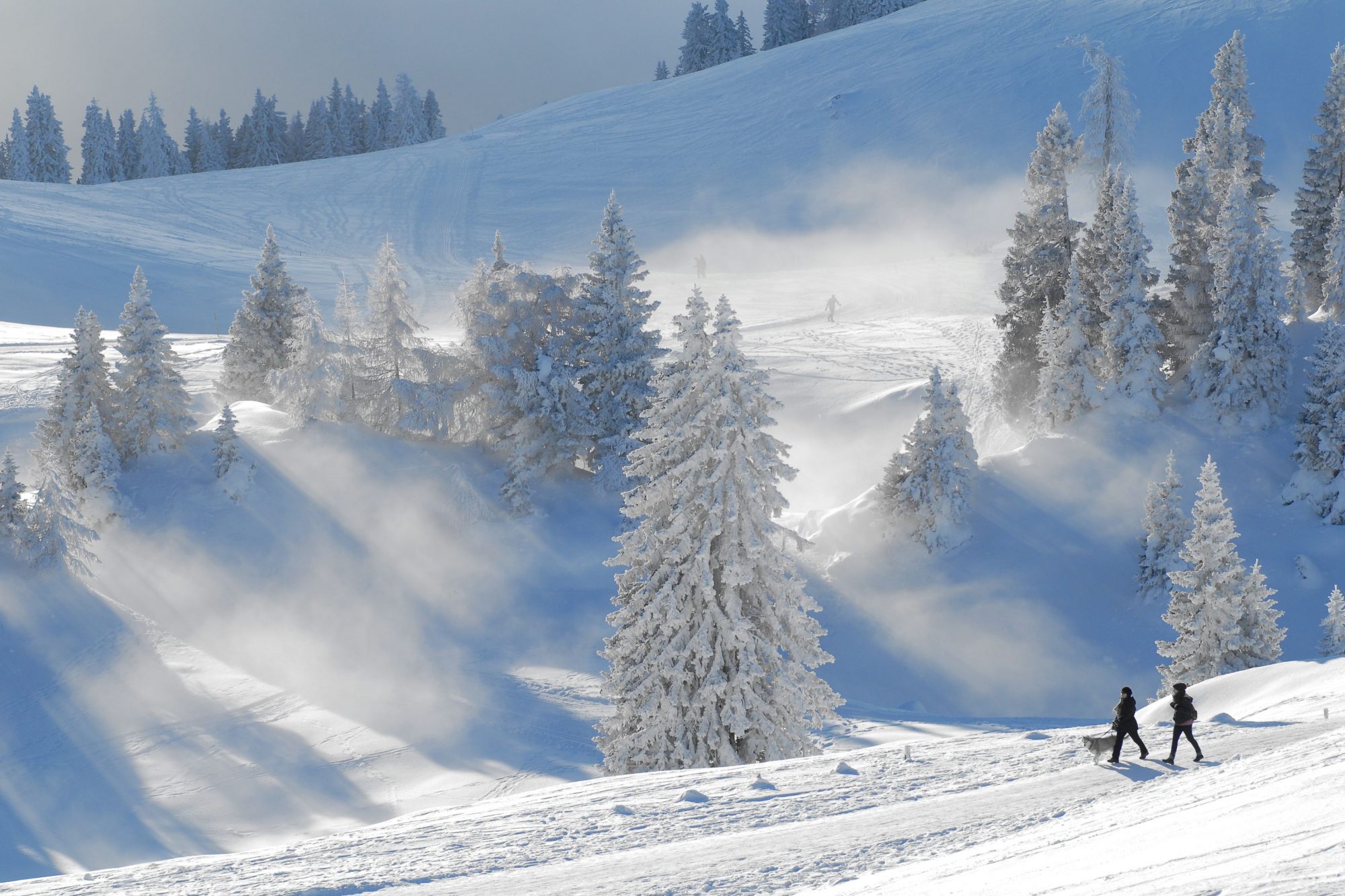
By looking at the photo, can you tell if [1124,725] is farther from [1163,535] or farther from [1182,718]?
[1163,535]

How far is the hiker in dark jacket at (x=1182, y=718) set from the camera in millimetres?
12844

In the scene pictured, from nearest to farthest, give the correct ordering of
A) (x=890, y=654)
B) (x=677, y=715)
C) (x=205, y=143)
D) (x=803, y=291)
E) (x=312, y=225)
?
(x=677, y=715), (x=890, y=654), (x=803, y=291), (x=312, y=225), (x=205, y=143)

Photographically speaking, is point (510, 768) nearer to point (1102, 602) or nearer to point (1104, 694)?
point (1104, 694)

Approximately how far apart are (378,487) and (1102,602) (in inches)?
934

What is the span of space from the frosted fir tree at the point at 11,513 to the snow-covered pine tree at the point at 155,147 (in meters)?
103

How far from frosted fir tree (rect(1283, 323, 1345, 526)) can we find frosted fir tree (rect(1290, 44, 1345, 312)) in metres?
11.6

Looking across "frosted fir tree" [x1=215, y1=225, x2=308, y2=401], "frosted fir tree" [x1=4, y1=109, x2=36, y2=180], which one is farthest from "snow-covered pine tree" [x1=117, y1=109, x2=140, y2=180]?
"frosted fir tree" [x1=215, y1=225, x2=308, y2=401]

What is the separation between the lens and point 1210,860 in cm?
757

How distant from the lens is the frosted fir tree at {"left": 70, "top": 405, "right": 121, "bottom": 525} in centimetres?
3534

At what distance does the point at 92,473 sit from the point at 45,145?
9355cm

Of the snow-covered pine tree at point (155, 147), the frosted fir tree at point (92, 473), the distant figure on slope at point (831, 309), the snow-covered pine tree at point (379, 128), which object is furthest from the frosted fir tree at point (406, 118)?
the frosted fir tree at point (92, 473)

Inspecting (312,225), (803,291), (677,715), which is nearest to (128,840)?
(677,715)

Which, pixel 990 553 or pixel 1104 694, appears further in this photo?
pixel 990 553

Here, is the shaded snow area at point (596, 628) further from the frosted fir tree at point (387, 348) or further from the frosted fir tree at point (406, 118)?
→ the frosted fir tree at point (406, 118)
